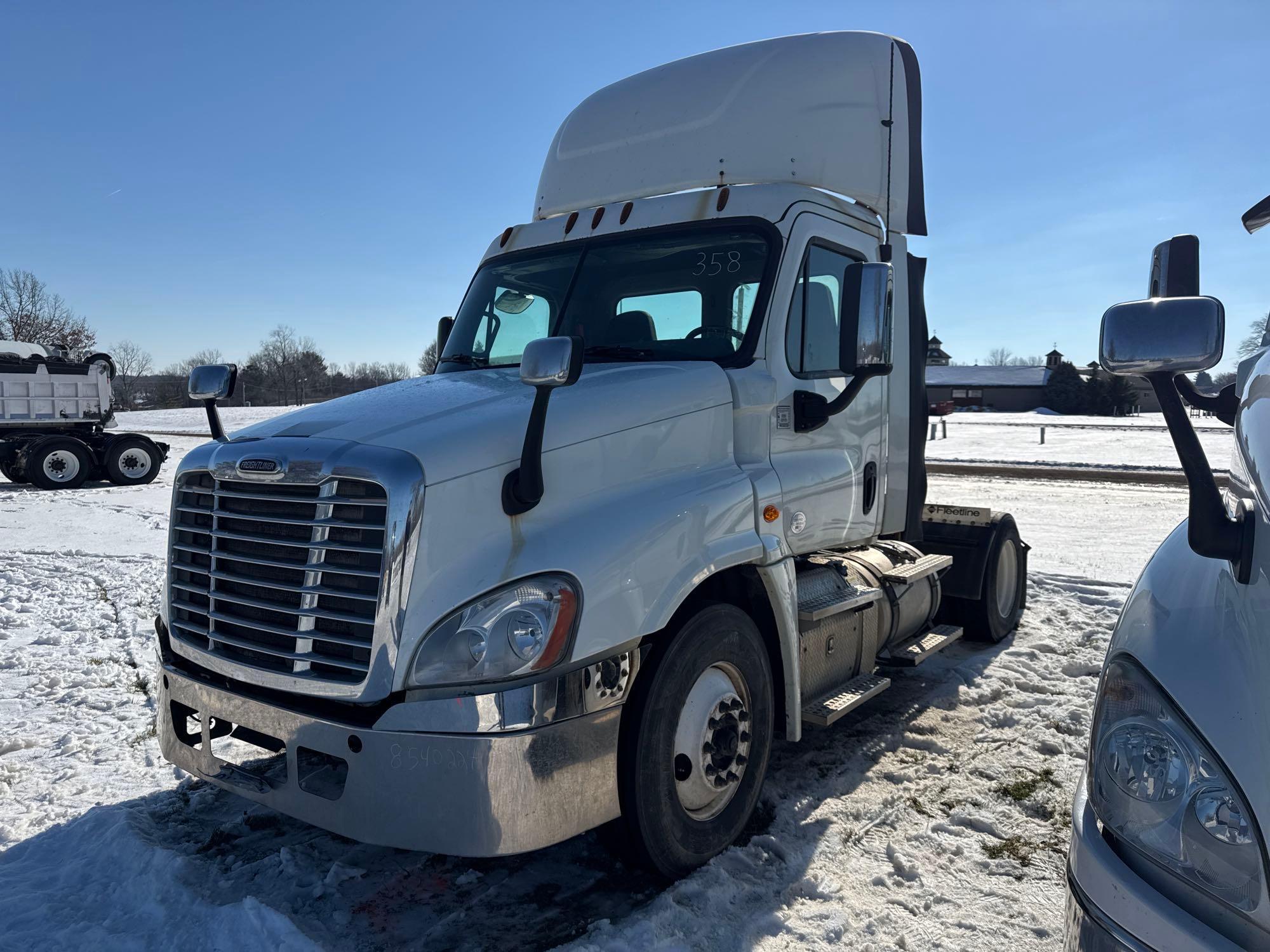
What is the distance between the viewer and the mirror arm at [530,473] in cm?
284

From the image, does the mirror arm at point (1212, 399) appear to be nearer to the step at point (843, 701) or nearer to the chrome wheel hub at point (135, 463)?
the step at point (843, 701)

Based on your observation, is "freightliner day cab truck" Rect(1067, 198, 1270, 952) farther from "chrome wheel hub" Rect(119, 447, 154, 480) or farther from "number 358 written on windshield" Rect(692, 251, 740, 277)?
"chrome wheel hub" Rect(119, 447, 154, 480)

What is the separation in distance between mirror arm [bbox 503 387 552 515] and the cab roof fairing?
242 cm

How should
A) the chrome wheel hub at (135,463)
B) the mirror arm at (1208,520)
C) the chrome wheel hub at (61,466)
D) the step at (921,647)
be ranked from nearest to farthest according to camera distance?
the mirror arm at (1208,520)
the step at (921,647)
the chrome wheel hub at (61,466)
the chrome wheel hub at (135,463)

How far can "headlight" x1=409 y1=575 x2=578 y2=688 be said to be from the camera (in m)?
2.71

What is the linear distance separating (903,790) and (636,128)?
381 centimetres

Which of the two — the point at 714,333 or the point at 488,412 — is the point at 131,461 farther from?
the point at 488,412

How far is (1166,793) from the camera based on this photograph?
1717mm

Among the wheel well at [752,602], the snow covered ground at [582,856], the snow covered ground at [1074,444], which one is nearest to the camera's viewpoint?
the snow covered ground at [582,856]

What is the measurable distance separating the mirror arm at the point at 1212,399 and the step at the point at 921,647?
8.08 ft

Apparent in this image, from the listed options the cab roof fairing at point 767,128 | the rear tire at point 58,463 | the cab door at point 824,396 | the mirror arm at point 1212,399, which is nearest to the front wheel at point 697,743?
the cab door at point 824,396

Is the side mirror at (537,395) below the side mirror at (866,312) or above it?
below

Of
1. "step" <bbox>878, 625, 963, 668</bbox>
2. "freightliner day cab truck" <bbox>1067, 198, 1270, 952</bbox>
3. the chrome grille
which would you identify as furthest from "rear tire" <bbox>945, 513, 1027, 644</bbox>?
the chrome grille

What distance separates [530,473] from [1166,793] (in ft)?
6.27
